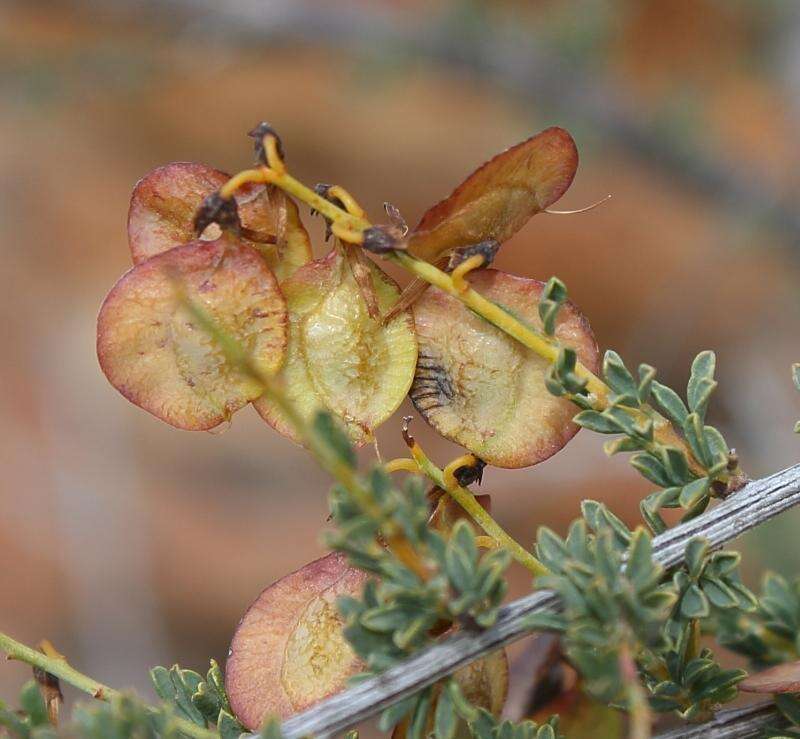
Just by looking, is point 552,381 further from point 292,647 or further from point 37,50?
point 37,50

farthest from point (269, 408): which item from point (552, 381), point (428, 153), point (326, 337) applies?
point (428, 153)

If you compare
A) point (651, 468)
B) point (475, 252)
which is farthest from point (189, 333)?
point (651, 468)

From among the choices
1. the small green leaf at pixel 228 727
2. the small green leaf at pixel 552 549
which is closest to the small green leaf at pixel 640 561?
the small green leaf at pixel 552 549

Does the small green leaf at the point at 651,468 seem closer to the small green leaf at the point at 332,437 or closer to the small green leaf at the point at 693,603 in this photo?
the small green leaf at the point at 693,603

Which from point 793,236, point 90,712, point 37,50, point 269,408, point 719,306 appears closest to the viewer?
point 90,712

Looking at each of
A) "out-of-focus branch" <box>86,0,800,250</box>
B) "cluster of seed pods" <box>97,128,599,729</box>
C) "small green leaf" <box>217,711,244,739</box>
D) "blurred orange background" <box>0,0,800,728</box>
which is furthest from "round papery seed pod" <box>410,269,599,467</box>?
"out-of-focus branch" <box>86,0,800,250</box>

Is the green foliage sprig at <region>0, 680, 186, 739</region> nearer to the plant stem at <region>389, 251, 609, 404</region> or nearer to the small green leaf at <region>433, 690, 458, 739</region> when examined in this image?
the small green leaf at <region>433, 690, 458, 739</region>
